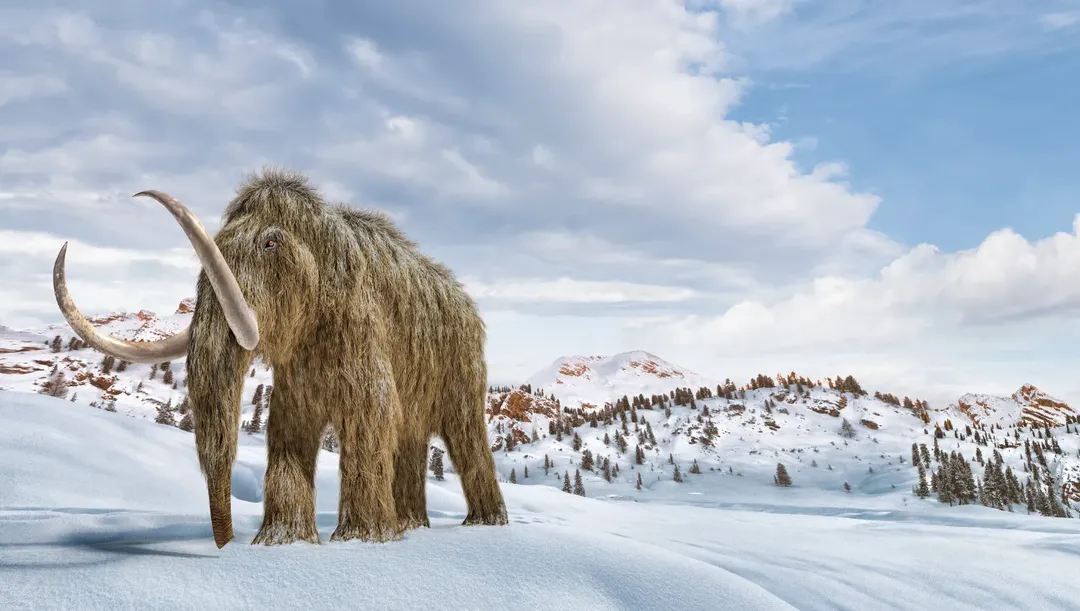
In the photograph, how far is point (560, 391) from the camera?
174 m

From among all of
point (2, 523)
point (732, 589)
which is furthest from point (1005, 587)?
point (2, 523)

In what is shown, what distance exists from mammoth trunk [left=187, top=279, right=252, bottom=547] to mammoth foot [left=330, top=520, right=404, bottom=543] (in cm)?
88

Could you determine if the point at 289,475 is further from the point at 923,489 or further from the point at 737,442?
the point at 737,442

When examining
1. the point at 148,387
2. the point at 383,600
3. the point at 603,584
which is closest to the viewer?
the point at 383,600

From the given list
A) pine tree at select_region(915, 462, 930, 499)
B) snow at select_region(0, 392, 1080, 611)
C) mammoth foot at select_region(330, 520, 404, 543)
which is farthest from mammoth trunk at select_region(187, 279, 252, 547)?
pine tree at select_region(915, 462, 930, 499)

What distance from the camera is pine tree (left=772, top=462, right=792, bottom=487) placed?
53.9 meters

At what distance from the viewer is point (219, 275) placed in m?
4.27

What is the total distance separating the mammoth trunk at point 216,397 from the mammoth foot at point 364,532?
88 cm

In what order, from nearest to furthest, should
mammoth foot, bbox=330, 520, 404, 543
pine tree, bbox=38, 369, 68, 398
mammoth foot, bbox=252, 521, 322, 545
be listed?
mammoth foot, bbox=252, 521, 322, 545 → mammoth foot, bbox=330, 520, 404, 543 → pine tree, bbox=38, 369, 68, 398

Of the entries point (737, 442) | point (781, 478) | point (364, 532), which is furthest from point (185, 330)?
point (737, 442)

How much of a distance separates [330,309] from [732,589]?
387cm

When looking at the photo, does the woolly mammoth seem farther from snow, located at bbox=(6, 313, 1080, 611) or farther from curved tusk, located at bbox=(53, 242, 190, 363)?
snow, located at bbox=(6, 313, 1080, 611)

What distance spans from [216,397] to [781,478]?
57502 mm

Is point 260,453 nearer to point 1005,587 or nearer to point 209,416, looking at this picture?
point 209,416
